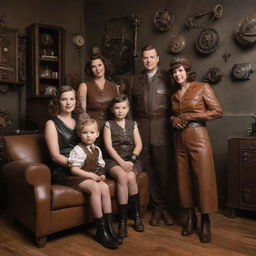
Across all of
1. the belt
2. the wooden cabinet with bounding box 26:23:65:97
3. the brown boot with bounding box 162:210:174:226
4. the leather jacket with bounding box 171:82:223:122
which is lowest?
the brown boot with bounding box 162:210:174:226

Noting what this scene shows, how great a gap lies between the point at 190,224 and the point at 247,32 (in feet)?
6.48

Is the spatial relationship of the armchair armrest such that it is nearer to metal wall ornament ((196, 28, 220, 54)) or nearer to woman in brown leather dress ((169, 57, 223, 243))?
woman in brown leather dress ((169, 57, 223, 243))

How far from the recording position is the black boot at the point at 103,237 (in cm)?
245

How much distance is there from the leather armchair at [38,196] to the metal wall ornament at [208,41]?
166 centimetres

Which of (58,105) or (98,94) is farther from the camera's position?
(98,94)

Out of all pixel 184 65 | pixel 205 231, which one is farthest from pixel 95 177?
pixel 184 65

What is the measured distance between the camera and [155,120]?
3.04 meters

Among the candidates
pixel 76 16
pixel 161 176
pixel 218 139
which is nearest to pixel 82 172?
pixel 161 176

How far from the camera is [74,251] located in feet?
7.91

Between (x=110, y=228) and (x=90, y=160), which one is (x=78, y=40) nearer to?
(x=90, y=160)

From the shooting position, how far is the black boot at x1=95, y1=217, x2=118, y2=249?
8.05 feet

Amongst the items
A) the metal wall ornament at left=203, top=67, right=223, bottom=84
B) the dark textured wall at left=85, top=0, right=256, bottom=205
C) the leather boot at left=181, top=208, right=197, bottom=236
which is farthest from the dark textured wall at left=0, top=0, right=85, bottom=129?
the leather boot at left=181, top=208, right=197, bottom=236

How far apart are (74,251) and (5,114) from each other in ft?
7.88

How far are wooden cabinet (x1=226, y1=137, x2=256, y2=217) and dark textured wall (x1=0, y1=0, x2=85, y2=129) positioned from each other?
276cm
